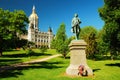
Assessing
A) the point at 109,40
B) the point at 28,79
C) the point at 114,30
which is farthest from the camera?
the point at 109,40

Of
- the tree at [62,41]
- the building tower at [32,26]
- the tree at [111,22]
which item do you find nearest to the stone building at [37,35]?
the building tower at [32,26]

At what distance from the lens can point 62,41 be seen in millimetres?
60938

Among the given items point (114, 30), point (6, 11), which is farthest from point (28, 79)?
point (6, 11)

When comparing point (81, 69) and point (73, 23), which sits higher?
Answer: point (73, 23)

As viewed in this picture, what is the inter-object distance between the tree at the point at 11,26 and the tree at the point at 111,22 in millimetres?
30189

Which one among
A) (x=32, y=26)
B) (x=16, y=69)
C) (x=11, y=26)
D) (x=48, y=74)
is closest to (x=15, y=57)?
(x=11, y=26)

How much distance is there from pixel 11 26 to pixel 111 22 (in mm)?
40643

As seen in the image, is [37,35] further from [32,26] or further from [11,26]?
[11,26]

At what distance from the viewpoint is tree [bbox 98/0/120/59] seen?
32719 mm

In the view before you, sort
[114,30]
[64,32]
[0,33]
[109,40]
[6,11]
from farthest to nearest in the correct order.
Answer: [6,11] → [64,32] → [0,33] → [109,40] → [114,30]

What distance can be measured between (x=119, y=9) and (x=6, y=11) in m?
43.1

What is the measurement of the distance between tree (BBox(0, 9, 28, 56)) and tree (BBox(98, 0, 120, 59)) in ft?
99.0

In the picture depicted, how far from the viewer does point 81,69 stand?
22.9 metres

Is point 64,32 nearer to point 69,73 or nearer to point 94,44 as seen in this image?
point 94,44
